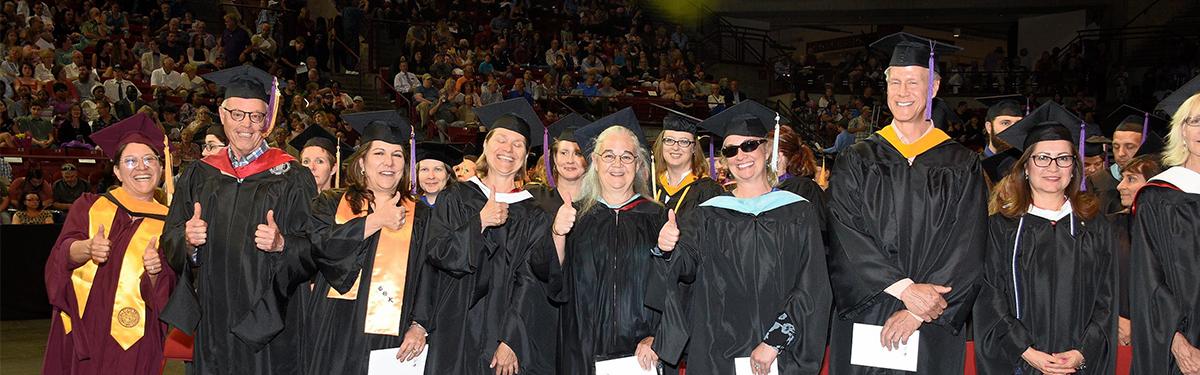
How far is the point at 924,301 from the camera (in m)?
3.88

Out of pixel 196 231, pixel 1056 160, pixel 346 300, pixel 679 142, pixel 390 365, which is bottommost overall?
pixel 390 365

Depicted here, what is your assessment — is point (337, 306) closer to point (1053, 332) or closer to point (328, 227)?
point (328, 227)

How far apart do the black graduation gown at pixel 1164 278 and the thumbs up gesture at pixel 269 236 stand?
363 cm

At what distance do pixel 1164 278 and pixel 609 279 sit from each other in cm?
227

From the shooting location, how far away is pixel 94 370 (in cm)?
518

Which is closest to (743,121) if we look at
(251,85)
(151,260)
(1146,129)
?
(251,85)

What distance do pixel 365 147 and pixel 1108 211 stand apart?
375 cm

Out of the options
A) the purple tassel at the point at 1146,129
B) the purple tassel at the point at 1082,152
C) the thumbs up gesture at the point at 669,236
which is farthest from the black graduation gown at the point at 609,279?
the purple tassel at the point at 1146,129

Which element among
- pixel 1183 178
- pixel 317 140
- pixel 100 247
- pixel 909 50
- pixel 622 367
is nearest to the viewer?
pixel 1183 178

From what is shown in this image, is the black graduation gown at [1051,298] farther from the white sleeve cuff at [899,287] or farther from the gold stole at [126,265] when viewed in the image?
the gold stole at [126,265]

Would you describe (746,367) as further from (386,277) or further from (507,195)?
(386,277)

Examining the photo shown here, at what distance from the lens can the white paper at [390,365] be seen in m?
4.49

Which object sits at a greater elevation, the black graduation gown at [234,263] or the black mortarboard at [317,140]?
the black mortarboard at [317,140]

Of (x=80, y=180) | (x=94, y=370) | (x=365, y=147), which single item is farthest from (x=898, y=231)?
(x=80, y=180)
